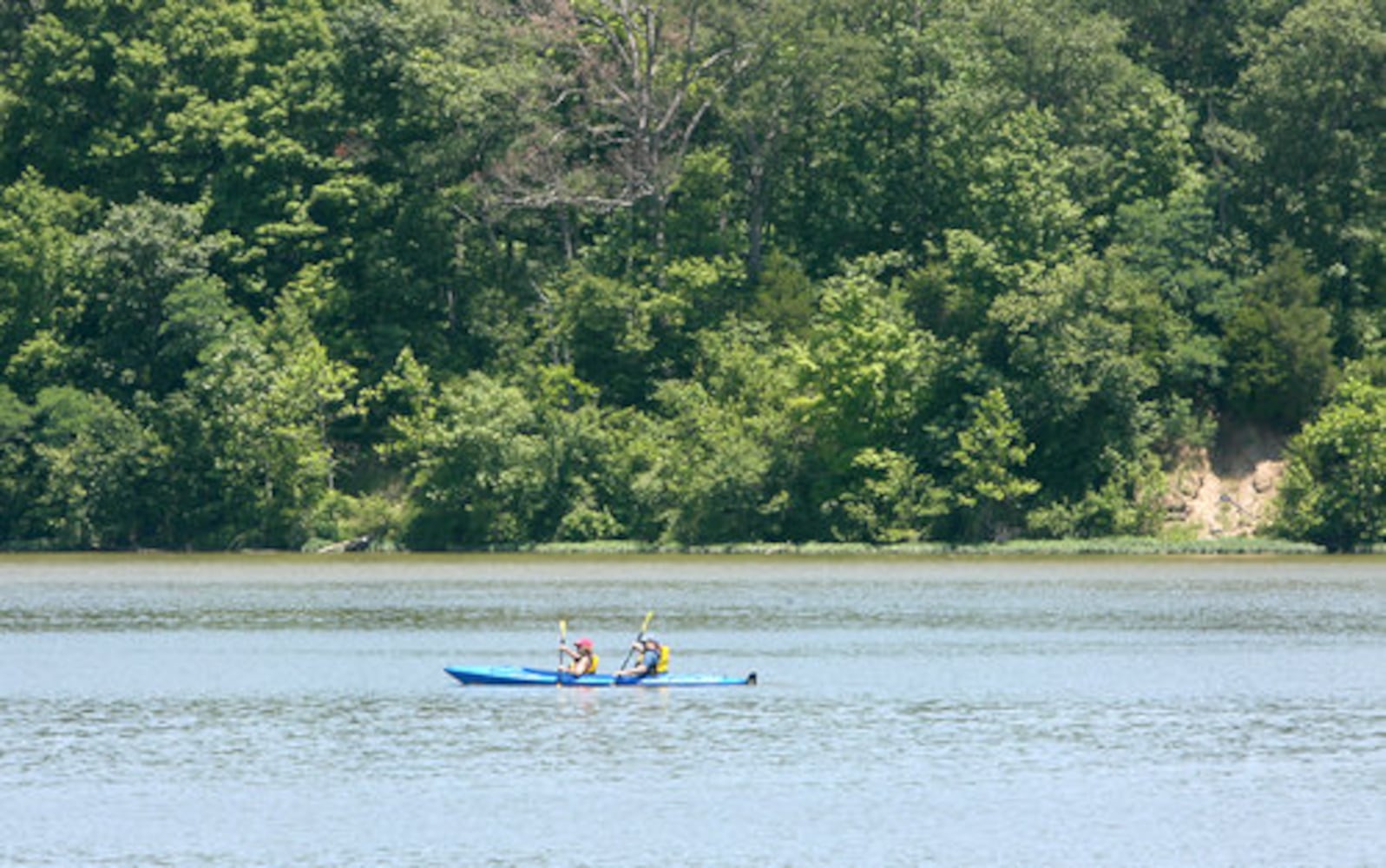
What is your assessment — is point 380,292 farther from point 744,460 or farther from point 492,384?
point 744,460

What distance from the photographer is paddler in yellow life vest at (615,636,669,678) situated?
5147cm

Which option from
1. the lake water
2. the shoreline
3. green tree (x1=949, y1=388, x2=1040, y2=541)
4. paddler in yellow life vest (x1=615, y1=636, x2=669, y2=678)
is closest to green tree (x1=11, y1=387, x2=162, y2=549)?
the shoreline

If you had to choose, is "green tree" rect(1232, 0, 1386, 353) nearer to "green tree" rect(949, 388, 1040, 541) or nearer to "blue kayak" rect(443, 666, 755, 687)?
"green tree" rect(949, 388, 1040, 541)

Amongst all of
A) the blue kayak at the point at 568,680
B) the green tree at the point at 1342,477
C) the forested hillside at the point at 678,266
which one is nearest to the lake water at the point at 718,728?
the blue kayak at the point at 568,680

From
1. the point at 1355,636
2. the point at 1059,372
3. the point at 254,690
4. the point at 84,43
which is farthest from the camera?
the point at 84,43

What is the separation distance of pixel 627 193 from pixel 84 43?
23.3 m

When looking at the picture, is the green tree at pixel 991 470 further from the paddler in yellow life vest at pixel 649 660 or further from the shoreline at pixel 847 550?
the paddler in yellow life vest at pixel 649 660

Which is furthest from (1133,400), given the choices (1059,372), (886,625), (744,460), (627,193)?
(886,625)

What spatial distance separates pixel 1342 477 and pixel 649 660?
4286cm

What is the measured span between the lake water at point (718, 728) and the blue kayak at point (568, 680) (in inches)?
13.5

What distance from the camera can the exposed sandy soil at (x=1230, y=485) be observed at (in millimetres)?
92000

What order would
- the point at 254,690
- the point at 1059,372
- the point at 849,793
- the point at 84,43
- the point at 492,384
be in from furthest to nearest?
the point at 84,43
the point at 492,384
the point at 1059,372
the point at 254,690
the point at 849,793

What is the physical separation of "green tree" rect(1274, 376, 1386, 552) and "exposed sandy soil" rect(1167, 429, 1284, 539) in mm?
2177

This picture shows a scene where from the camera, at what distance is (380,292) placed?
101 meters
